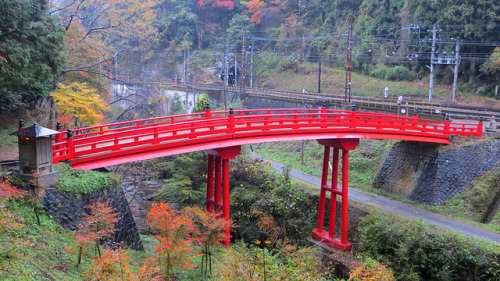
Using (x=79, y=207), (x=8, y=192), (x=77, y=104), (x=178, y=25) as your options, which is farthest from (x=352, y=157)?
(x=178, y=25)

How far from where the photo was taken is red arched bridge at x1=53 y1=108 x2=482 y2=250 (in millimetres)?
12086

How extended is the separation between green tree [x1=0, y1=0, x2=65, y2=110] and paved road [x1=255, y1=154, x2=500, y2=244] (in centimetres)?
1576

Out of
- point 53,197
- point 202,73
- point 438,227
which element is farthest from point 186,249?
point 202,73

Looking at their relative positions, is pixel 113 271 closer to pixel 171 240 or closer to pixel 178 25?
pixel 171 240

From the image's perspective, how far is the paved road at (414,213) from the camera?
15.6 meters

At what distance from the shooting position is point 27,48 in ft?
52.8

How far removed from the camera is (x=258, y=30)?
202 ft

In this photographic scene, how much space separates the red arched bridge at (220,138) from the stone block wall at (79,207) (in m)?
1.04

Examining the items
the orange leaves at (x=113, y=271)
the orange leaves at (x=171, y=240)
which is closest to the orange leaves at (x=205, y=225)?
the orange leaves at (x=171, y=240)

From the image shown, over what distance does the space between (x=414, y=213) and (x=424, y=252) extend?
14.0 ft

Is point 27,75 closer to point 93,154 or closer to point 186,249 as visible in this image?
point 93,154

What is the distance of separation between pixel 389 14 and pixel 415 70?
767 centimetres

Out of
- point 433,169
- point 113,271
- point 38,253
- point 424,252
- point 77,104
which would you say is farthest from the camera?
point 433,169

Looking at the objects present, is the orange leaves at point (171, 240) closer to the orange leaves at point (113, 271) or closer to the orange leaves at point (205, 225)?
the orange leaves at point (205, 225)
